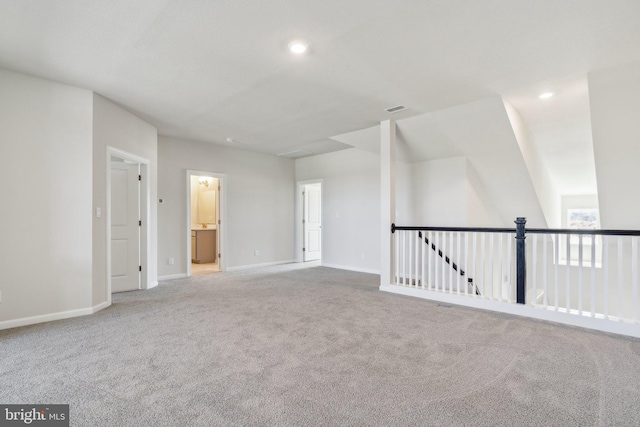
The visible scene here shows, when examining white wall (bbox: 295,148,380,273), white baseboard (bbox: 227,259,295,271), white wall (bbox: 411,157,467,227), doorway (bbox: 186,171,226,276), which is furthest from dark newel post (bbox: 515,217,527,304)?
doorway (bbox: 186,171,226,276)

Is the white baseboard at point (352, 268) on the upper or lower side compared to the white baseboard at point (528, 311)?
lower

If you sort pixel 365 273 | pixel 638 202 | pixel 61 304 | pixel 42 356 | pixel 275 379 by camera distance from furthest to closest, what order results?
pixel 365 273, pixel 638 202, pixel 61 304, pixel 42 356, pixel 275 379

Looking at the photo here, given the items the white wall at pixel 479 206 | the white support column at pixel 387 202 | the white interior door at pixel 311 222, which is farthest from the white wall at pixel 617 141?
the white interior door at pixel 311 222

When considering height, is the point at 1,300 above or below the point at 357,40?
below

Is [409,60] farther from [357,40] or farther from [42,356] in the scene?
[42,356]

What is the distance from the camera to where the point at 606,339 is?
2779mm

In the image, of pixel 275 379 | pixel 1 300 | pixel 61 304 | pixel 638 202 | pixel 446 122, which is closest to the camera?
pixel 275 379

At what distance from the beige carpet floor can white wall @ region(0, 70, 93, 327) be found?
1.21 feet

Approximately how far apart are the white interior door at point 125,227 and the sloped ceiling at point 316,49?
1154mm

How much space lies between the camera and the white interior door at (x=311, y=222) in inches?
311

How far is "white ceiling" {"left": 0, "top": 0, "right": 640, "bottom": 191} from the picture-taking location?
2.23 m

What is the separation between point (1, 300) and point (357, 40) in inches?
165

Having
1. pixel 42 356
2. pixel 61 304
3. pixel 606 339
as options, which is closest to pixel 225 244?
pixel 61 304

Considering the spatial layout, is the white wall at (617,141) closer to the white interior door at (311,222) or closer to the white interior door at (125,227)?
the white interior door at (311,222)
